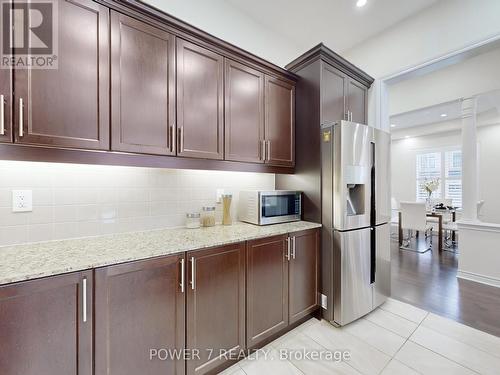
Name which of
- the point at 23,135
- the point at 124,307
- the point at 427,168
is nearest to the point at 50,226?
the point at 23,135

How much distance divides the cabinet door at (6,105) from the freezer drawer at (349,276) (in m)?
2.32

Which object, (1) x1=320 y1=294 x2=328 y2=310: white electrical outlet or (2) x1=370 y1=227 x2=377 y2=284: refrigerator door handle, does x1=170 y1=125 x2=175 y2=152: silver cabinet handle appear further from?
(2) x1=370 y1=227 x2=377 y2=284: refrigerator door handle

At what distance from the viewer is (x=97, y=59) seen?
4.39 feet

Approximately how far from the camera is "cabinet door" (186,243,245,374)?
1388 millimetres

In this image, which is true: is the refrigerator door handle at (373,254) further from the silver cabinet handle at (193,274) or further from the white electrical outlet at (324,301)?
the silver cabinet handle at (193,274)

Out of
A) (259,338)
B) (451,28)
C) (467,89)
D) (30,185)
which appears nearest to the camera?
(30,185)

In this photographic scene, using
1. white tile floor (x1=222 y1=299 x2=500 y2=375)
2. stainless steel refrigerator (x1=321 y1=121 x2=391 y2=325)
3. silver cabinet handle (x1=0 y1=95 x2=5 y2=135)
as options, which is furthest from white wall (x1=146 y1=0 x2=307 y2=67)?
white tile floor (x1=222 y1=299 x2=500 y2=375)

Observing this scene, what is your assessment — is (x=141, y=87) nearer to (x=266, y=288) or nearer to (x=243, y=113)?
(x=243, y=113)

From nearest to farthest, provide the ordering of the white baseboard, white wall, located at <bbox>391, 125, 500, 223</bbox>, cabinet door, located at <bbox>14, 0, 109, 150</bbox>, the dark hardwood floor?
cabinet door, located at <bbox>14, 0, 109, 150</bbox>, the dark hardwood floor, the white baseboard, white wall, located at <bbox>391, 125, 500, 223</bbox>

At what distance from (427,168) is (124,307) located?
8035 mm

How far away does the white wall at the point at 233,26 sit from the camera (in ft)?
6.72

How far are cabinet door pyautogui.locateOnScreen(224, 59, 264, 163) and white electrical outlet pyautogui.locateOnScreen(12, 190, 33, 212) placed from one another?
1.33 meters

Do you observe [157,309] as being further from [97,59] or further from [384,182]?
[384,182]

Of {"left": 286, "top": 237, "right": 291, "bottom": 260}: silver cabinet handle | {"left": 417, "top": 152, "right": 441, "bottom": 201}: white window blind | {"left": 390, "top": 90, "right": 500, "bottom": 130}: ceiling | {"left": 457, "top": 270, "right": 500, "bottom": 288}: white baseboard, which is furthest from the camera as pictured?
{"left": 417, "top": 152, "right": 441, "bottom": 201}: white window blind
